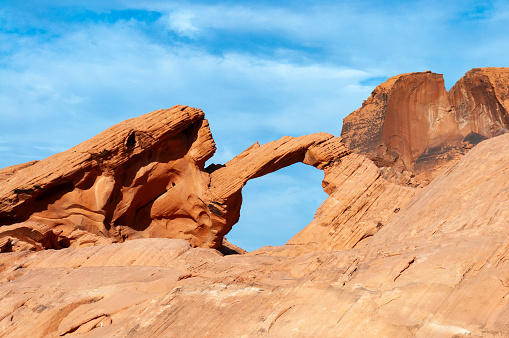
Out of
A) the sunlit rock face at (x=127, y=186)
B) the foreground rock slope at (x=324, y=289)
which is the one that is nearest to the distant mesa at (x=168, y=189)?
the sunlit rock face at (x=127, y=186)

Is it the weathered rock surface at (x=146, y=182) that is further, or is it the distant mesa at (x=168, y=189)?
the weathered rock surface at (x=146, y=182)

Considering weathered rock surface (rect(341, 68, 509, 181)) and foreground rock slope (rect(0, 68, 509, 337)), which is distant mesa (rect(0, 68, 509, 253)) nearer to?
foreground rock slope (rect(0, 68, 509, 337))

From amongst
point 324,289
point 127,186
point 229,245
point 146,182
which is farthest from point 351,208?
point 324,289

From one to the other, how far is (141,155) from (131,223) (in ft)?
7.75

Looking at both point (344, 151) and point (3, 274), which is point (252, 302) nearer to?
point (3, 274)

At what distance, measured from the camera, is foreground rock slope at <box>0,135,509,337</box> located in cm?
802

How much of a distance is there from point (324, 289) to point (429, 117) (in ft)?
105

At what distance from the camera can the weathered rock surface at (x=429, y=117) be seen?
3631 centimetres

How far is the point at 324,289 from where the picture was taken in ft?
29.4

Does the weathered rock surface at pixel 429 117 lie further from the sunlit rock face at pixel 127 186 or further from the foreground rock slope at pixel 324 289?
the foreground rock slope at pixel 324 289

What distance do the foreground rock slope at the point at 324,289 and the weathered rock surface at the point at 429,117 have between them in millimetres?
24188

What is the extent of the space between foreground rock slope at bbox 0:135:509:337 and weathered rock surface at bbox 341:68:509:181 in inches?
952

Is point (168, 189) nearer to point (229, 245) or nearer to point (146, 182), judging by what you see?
point (146, 182)

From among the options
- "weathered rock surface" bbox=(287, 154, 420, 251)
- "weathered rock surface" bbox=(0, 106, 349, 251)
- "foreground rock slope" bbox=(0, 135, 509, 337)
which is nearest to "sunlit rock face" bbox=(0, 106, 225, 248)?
"weathered rock surface" bbox=(0, 106, 349, 251)
